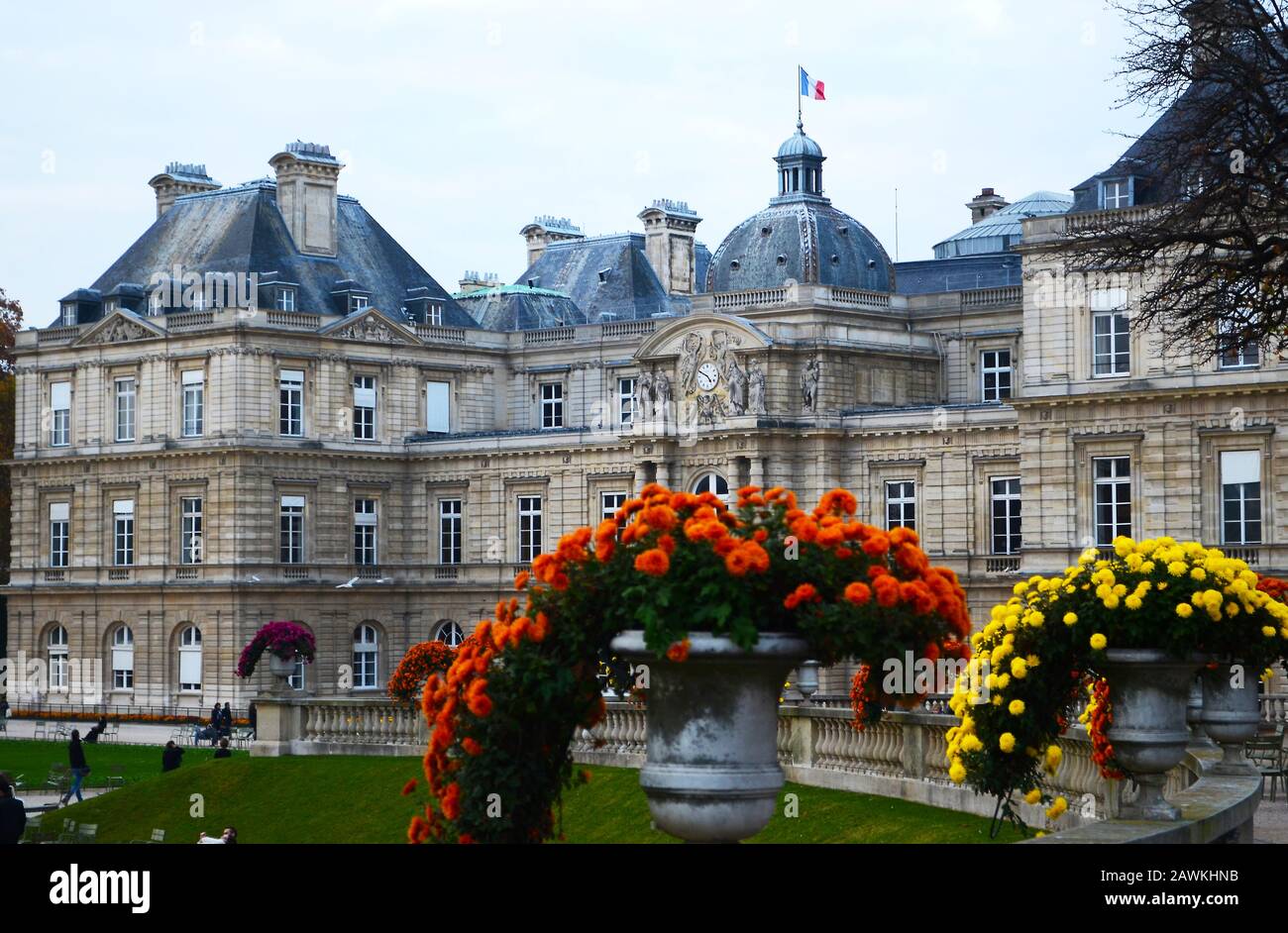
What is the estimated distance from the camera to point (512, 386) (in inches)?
2958

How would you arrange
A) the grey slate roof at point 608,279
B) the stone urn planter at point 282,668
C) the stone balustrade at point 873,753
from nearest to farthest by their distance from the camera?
the stone balustrade at point 873,753 < the stone urn planter at point 282,668 < the grey slate roof at point 608,279

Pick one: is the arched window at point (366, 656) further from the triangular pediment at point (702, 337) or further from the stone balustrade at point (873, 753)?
the stone balustrade at point (873, 753)

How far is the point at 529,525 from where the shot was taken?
6900 cm

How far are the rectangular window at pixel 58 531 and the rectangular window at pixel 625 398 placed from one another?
57.5 feet

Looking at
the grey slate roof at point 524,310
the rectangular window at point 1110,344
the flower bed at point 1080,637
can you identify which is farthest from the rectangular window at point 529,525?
the flower bed at point 1080,637

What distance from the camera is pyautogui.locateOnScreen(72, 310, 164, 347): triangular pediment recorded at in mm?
70250

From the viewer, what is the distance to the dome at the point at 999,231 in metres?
71.4

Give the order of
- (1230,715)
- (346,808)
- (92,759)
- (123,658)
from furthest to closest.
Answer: (123,658) → (92,759) → (346,808) → (1230,715)

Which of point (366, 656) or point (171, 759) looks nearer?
point (171, 759)

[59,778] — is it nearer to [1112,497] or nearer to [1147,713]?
[1112,497]

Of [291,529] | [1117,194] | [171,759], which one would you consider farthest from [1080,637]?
[291,529]

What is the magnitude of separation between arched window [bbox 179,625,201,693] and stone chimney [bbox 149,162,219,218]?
15494 millimetres

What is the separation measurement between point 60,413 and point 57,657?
7675 millimetres
